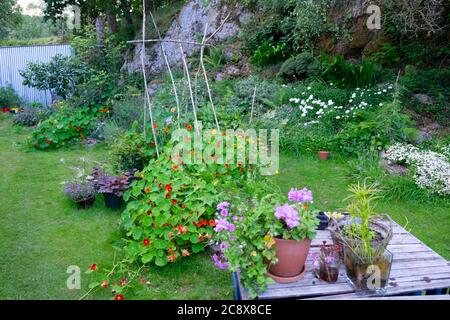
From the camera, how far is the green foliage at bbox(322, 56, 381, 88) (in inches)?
282

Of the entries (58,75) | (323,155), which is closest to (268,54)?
(323,155)

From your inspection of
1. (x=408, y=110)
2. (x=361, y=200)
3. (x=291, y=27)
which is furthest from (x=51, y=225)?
(x=291, y=27)

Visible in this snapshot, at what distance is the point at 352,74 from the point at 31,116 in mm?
6729

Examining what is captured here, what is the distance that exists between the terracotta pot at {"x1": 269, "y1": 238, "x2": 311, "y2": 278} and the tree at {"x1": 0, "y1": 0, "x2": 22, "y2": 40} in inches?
699

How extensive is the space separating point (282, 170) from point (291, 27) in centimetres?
514

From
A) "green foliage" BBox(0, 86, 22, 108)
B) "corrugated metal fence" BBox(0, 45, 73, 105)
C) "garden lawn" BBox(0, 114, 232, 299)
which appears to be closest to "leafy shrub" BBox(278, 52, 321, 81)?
"garden lawn" BBox(0, 114, 232, 299)

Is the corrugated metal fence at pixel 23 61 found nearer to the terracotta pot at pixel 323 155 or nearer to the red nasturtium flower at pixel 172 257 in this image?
the terracotta pot at pixel 323 155

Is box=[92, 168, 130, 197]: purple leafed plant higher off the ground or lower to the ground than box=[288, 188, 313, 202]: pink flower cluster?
lower

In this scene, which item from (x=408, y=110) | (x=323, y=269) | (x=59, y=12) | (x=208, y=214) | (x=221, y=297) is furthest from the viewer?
(x=59, y=12)

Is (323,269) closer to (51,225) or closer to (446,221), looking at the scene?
(446,221)

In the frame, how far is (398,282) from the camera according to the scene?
221 cm

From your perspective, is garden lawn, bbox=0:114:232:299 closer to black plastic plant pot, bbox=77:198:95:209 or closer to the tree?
black plastic plant pot, bbox=77:198:95:209

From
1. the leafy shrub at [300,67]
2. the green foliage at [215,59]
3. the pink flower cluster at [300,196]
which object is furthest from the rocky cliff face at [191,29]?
the pink flower cluster at [300,196]
